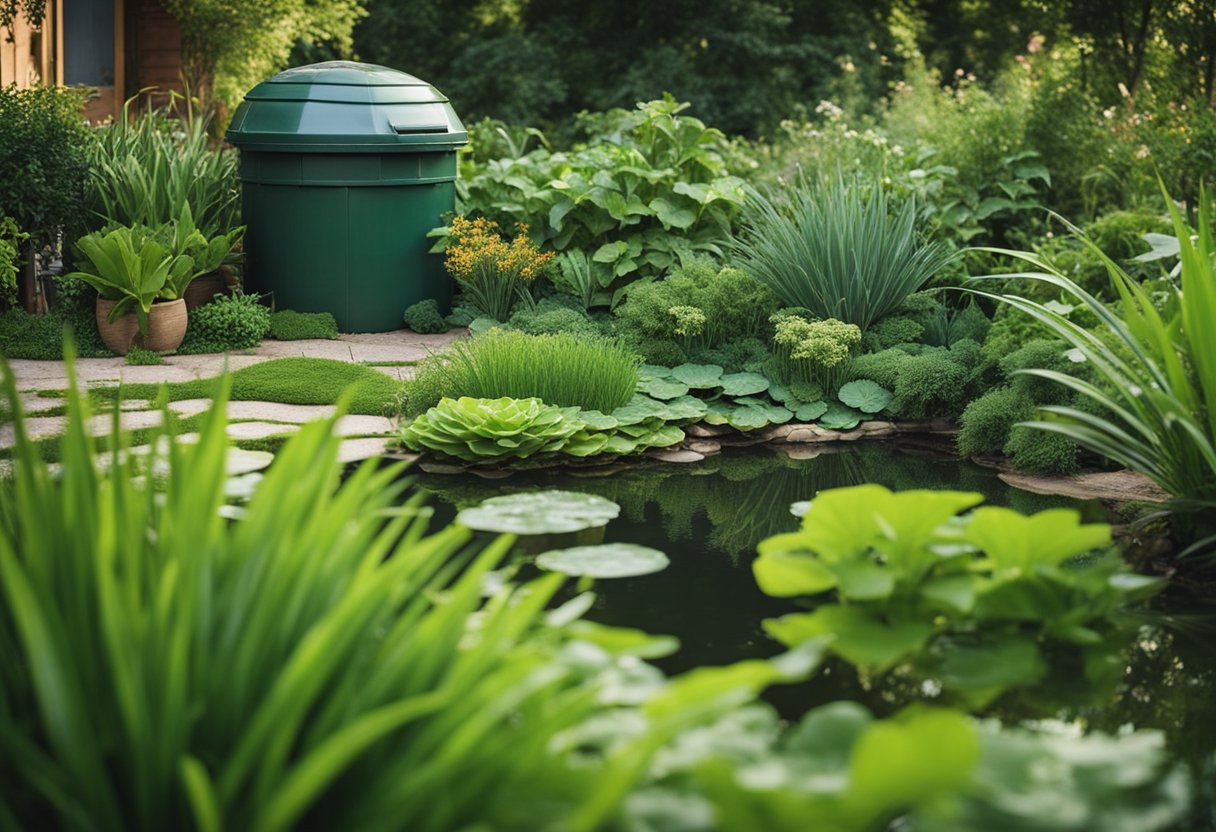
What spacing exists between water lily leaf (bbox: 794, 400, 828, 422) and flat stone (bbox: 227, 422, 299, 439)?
6.81 feet

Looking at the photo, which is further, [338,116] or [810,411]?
[338,116]

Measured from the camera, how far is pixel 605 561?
3.06 metres

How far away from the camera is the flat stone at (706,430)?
5.43 m

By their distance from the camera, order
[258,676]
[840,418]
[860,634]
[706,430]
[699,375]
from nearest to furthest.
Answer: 1. [258,676]
2. [860,634]
3. [706,430]
4. [840,418]
5. [699,375]

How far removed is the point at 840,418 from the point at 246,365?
8.90 feet

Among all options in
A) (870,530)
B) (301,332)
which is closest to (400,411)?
(301,332)

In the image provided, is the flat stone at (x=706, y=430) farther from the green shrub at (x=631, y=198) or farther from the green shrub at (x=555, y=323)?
the green shrub at (x=631, y=198)

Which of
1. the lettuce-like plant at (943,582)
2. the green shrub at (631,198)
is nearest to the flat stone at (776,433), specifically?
the green shrub at (631,198)

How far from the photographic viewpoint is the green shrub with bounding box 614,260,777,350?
5.88m

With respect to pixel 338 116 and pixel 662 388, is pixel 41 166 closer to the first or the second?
pixel 338 116

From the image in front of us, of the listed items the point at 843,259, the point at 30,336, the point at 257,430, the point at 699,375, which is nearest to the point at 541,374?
the point at 699,375

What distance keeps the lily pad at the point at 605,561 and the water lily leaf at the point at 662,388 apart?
2.30 m

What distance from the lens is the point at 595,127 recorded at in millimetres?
9758

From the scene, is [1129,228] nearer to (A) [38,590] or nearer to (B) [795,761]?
Result: (B) [795,761]
